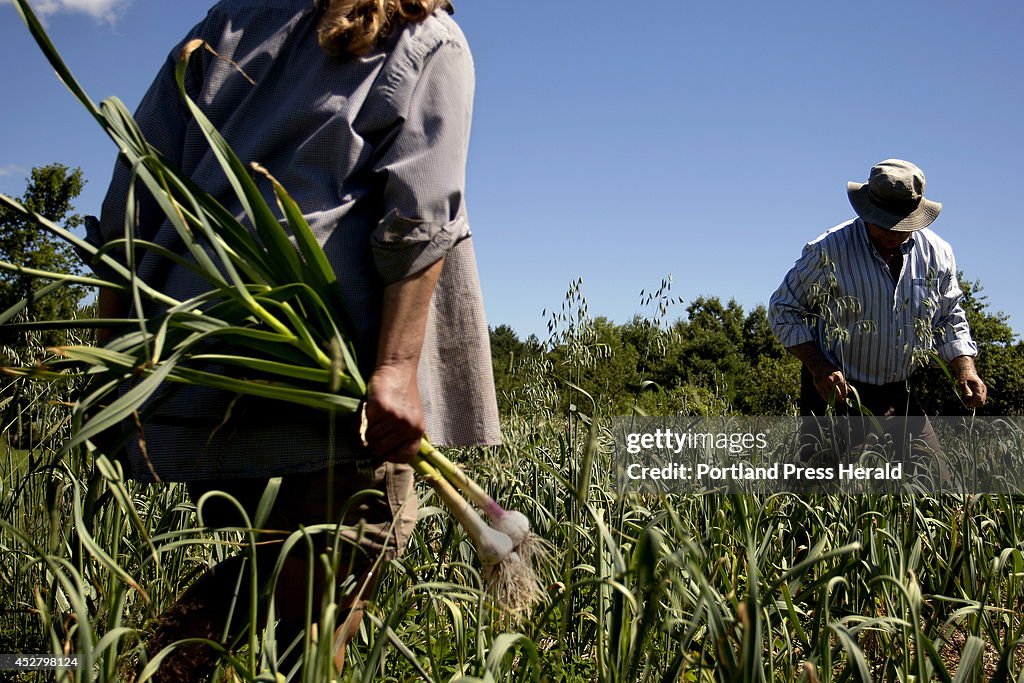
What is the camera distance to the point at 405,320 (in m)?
1.53

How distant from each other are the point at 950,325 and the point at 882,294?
0.31 metres

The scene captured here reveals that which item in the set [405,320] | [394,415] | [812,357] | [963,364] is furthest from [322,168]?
[963,364]

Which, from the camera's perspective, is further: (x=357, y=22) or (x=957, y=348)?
(x=957, y=348)

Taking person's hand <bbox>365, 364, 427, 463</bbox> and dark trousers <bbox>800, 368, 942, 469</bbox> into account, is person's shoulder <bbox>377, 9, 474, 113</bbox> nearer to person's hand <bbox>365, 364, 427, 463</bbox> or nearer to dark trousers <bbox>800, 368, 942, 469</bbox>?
person's hand <bbox>365, 364, 427, 463</bbox>

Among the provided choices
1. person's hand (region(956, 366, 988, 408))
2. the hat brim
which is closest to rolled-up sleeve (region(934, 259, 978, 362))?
person's hand (region(956, 366, 988, 408))

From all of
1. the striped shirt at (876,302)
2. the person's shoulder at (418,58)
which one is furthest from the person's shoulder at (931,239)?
the person's shoulder at (418,58)

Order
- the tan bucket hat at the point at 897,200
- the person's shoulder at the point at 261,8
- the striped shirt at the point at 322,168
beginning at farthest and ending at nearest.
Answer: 1. the tan bucket hat at the point at 897,200
2. the person's shoulder at the point at 261,8
3. the striped shirt at the point at 322,168

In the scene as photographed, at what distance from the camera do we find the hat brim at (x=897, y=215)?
3.80m

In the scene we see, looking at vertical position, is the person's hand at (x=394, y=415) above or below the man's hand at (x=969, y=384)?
below

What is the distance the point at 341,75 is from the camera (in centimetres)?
160

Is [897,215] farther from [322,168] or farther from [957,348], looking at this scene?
[322,168]

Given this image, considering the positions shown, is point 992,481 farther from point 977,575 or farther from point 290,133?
point 290,133

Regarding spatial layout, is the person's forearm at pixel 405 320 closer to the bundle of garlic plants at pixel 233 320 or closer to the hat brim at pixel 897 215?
the bundle of garlic plants at pixel 233 320

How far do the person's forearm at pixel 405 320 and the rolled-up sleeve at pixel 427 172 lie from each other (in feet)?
0.07
